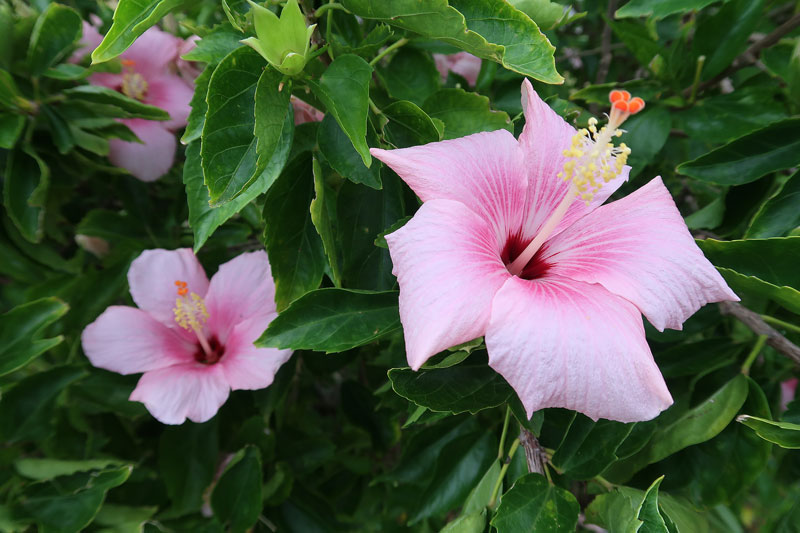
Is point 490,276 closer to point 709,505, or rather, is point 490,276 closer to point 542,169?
point 542,169

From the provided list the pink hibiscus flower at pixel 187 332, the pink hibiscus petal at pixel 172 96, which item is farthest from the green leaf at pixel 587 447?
the pink hibiscus petal at pixel 172 96

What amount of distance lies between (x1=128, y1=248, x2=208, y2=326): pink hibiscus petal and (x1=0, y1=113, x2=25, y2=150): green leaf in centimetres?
31

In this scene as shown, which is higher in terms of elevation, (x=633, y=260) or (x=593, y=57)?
(x=633, y=260)

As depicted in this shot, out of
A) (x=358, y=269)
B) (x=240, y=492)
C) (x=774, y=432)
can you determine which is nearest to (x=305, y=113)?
(x=358, y=269)

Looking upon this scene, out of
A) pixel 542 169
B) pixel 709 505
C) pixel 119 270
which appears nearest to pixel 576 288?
pixel 542 169

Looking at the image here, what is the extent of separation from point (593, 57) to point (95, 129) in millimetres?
1598

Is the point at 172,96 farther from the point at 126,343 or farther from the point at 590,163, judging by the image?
the point at 590,163

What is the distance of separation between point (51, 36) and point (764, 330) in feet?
4.72

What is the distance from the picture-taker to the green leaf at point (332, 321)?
0.85m

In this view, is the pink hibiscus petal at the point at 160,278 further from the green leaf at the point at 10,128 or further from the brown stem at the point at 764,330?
the brown stem at the point at 764,330

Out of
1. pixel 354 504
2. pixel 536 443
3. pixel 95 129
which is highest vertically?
pixel 95 129

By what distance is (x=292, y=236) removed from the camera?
94 cm

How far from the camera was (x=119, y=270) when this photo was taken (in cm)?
132

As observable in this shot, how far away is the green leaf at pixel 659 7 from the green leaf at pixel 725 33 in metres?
0.15
